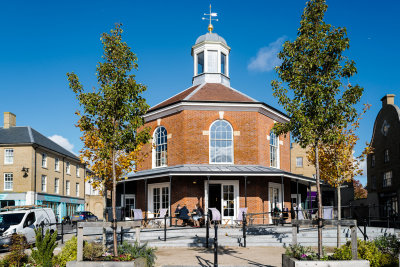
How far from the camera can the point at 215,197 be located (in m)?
23.7

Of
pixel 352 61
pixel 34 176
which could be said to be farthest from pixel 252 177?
pixel 34 176

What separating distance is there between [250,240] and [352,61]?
8789 millimetres

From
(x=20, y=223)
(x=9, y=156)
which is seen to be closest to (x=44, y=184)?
(x=9, y=156)

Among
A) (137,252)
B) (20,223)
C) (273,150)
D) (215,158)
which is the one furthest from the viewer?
(273,150)

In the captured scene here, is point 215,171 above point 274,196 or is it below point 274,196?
above

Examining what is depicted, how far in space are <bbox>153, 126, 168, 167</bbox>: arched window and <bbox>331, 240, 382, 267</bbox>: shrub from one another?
52.2 ft

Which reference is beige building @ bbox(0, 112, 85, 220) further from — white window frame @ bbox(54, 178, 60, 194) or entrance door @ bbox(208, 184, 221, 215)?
entrance door @ bbox(208, 184, 221, 215)

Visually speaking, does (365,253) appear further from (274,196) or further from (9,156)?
(9,156)

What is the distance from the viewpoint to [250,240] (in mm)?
16656

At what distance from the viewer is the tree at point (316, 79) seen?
419 inches

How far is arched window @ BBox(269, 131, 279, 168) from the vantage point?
25.8 m

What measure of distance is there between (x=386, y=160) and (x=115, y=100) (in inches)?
1400

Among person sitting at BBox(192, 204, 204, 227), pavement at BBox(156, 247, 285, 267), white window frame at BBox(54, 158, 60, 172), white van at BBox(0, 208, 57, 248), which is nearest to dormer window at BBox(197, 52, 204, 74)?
person sitting at BBox(192, 204, 204, 227)

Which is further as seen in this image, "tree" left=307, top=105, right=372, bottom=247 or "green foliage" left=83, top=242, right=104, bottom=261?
"tree" left=307, top=105, right=372, bottom=247
